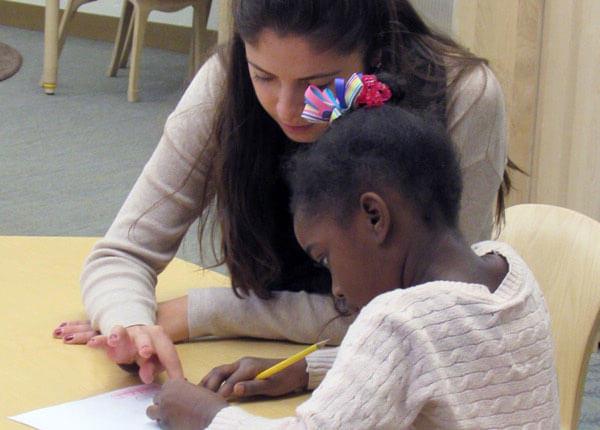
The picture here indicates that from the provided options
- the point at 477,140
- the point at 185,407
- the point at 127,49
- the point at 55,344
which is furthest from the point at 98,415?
the point at 127,49

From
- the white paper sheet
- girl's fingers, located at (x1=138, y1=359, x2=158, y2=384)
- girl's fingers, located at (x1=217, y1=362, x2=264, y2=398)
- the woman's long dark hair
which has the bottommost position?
girl's fingers, located at (x1=138, y1=359, x2=158, y2=384)

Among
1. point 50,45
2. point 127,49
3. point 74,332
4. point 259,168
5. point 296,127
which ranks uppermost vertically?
point 296,127

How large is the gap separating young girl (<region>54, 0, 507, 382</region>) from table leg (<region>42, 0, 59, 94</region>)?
11.7 feet

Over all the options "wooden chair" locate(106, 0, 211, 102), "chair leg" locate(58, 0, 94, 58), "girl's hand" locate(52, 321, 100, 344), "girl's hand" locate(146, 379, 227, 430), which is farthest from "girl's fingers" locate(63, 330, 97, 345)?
"chair leg" locate(58, 0, 94, 58)

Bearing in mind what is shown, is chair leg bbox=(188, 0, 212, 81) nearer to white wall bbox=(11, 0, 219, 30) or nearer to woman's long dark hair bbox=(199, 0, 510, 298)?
white wall bbox=(11, 0, 219, 30)

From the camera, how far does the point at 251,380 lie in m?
1.21

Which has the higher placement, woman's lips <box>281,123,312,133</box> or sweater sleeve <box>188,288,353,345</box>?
woman's lips <box>281,123,312,133</box>

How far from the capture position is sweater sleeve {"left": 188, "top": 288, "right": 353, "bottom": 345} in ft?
4.60

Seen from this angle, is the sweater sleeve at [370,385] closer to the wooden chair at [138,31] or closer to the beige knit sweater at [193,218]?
Result: the beige knit sweater at [193,218]

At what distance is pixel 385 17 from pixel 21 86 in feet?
13.3

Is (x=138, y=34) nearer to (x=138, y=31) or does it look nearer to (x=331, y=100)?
(x=138, y=31)

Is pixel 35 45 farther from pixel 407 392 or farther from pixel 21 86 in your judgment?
pixel 407 392

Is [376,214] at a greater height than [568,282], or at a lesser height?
greater

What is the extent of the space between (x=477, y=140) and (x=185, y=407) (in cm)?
58
